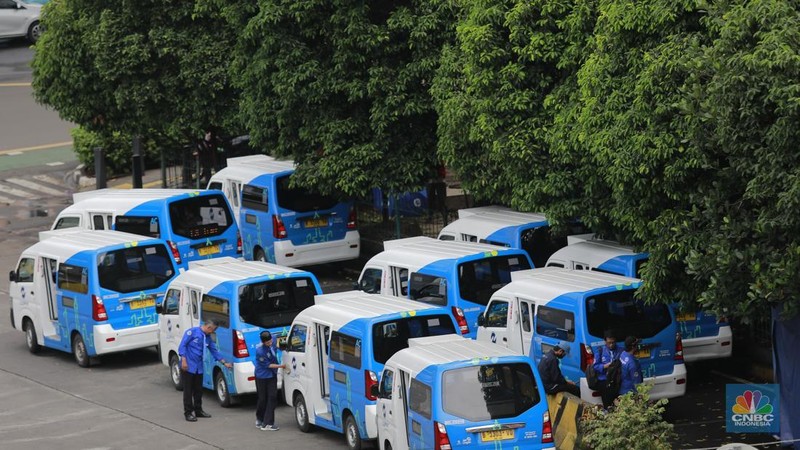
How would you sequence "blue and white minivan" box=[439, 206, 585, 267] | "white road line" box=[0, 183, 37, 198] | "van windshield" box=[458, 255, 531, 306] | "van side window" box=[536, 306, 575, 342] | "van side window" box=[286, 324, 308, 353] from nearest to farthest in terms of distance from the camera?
"van side window" box=[536, 306, 575, 342] → "van side window" box=[286, 324, 308, 353] → "van windshield" box=[458, 255, 531, 306] → "blue and white minivan" box=[439, 206, 585, 267] → "white road line" box=[0, 183, 37, 198]

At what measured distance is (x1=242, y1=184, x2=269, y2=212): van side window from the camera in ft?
103

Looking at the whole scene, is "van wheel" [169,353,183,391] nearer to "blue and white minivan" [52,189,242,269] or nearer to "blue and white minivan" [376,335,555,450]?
"blue and white minivan" [52,189,242,269]

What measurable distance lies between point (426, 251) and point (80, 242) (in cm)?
646

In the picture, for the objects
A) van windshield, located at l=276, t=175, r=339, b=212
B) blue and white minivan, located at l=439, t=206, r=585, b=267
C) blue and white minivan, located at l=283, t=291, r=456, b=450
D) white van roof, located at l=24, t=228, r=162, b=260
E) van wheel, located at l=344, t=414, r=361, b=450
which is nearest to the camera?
blue and white minivan, located at l=283, t=291, r=456, b=450

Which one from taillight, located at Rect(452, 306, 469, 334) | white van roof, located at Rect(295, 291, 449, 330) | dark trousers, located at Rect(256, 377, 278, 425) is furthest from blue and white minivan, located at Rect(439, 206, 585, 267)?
dark trousers, located at Rect(256, 377, 278, 425)

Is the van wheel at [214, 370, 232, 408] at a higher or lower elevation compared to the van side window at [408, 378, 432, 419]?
lower

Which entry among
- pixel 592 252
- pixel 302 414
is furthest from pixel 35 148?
pixel 302 414

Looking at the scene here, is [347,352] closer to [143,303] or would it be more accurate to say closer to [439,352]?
[439,352]

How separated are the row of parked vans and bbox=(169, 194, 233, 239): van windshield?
0.13ft

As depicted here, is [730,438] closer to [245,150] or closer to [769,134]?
[769,134]

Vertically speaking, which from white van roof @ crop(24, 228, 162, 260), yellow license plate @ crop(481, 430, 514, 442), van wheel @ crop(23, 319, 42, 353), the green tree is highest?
the green tree

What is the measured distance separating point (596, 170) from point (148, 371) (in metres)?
8.94

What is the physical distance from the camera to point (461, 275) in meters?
23.2

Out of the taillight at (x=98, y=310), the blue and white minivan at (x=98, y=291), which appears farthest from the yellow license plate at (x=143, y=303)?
the taillight at (x=98, y=310)
